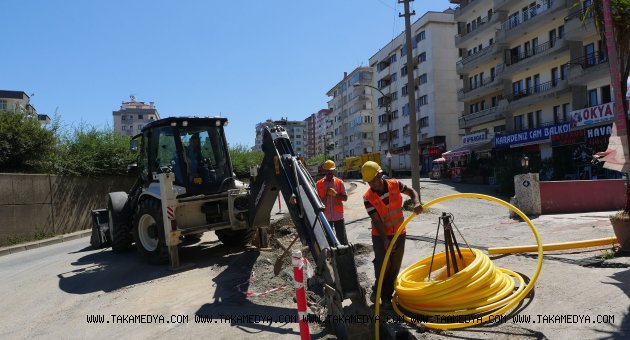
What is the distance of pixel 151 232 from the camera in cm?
955

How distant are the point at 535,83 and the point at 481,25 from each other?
8.99m

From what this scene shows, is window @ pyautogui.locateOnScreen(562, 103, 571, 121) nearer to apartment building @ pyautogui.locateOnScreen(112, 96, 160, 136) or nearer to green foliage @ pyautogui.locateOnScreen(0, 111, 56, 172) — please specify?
green foliage @ pyautogui.locateOnScreen(0, 111, 56, 172)

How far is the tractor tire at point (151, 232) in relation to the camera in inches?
347

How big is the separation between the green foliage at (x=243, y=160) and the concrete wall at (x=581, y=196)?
22511 millimetres

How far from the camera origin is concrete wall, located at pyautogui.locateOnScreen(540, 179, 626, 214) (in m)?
12.9

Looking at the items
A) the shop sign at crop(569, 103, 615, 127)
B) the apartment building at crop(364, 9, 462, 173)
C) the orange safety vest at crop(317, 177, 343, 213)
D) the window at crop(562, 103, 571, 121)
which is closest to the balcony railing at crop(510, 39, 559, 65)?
the window at crop(562, 103, 571, 121)

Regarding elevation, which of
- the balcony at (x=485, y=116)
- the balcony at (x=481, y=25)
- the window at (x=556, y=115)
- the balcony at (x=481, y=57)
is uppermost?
the balcony at (x=481, y=25)

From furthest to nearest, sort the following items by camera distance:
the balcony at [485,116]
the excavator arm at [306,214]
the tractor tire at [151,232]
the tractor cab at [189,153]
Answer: the balcony at [485,116]
the tractor cab at [189,153]
the tractor tire at [151,232]
the excavator arm at [306,214]

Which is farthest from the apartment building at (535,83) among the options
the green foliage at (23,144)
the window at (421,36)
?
the green foliage at (23,144)

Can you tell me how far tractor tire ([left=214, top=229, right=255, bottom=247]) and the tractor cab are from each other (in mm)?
1331

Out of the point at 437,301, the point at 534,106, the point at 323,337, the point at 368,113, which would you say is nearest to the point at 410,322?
the point at 437,301

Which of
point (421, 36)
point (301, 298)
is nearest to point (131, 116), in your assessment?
point (421, 36)

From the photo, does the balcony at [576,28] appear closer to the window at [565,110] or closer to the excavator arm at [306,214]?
the window at [565,110]

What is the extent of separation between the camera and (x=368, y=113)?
80.4 meters
